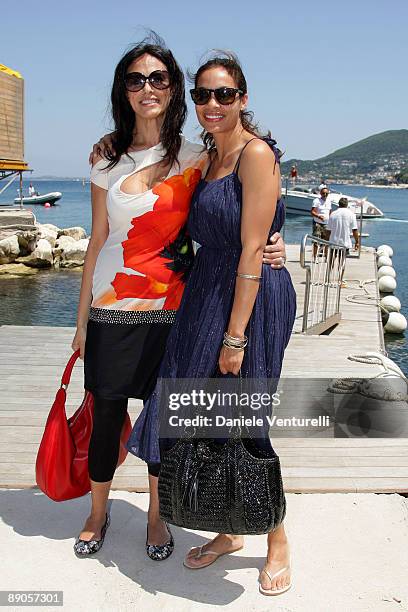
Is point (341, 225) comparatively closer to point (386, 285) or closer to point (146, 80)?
point (386, 285)

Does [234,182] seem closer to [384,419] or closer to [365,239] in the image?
[384,419]

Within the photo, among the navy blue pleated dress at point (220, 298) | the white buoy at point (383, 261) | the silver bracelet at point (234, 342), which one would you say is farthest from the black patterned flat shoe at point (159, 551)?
the white buoy at point (383, 261)

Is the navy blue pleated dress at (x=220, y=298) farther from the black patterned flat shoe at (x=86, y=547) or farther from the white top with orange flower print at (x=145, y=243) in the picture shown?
the black patterned flat shoe at (x=86, y=547)

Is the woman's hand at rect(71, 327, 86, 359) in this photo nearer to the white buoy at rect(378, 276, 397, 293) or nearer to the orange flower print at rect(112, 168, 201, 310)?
the orange flower print at rect(112, 168, 201, 310)

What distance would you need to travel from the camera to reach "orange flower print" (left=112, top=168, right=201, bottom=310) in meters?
2.78

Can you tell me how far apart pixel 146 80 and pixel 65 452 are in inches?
62.3

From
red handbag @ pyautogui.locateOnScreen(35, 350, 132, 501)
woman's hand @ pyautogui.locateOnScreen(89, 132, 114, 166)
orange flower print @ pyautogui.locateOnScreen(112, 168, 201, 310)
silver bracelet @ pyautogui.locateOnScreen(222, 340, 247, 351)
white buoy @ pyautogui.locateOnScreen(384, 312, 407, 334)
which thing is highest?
woman's hand @ pyautogui.locateOnScreen(89, 132, 114, 166)

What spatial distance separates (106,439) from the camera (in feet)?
9.68

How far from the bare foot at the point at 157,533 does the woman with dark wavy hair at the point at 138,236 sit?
13 mm

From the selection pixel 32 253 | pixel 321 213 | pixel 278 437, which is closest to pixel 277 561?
pixel 278 437

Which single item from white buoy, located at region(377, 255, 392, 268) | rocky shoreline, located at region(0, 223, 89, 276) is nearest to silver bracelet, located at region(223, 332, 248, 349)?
white buoy, located at region(377, 255, 392, 268)

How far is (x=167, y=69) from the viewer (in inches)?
112

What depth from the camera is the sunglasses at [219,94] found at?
2520 mm

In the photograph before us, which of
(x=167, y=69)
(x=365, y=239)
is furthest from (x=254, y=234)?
(x=365, y=239)
